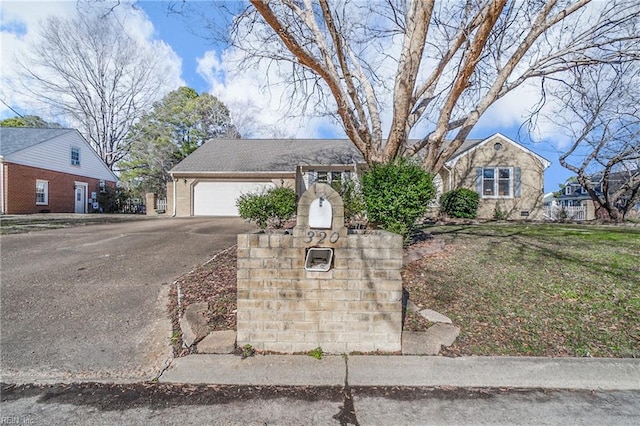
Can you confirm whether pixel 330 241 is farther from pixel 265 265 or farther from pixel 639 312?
pixel 639 312

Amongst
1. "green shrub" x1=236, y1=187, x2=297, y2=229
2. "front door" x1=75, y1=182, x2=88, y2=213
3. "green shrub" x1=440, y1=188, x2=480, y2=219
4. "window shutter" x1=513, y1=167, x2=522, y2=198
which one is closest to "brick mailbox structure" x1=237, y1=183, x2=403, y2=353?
"green shrub" x1=236, y1=187, x2=297, y2=229

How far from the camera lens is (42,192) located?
59.1 feet

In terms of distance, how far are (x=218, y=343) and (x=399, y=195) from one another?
376 cm

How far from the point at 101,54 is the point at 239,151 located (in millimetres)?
19349

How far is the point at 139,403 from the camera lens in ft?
7.93

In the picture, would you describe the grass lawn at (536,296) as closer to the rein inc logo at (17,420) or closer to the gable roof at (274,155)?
the rein inc logo at (17,420)

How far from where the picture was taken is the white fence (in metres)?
17.7

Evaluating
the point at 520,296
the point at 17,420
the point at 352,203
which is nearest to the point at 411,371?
the point at 520,296

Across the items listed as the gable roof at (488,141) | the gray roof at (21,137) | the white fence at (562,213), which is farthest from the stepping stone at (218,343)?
the gray roof at (21,137)

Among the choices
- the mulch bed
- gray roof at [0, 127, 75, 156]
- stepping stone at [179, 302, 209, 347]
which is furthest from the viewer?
gray roof at [0, 127, 75, 156]

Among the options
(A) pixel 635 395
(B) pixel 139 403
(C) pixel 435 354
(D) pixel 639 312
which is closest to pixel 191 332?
(B) pixel 139 403

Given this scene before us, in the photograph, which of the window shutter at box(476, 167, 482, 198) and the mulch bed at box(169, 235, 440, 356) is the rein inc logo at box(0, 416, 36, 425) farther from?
the window shutter at box(476, 167, 482, 198)

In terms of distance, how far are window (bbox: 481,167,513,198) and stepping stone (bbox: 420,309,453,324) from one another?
46.5 feet

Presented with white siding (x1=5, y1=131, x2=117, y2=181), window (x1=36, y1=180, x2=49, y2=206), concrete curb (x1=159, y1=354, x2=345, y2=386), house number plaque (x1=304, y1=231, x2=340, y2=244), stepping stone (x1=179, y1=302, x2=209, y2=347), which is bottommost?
concrete curb (x1=159, y1=354, x2=345, y2=386)
